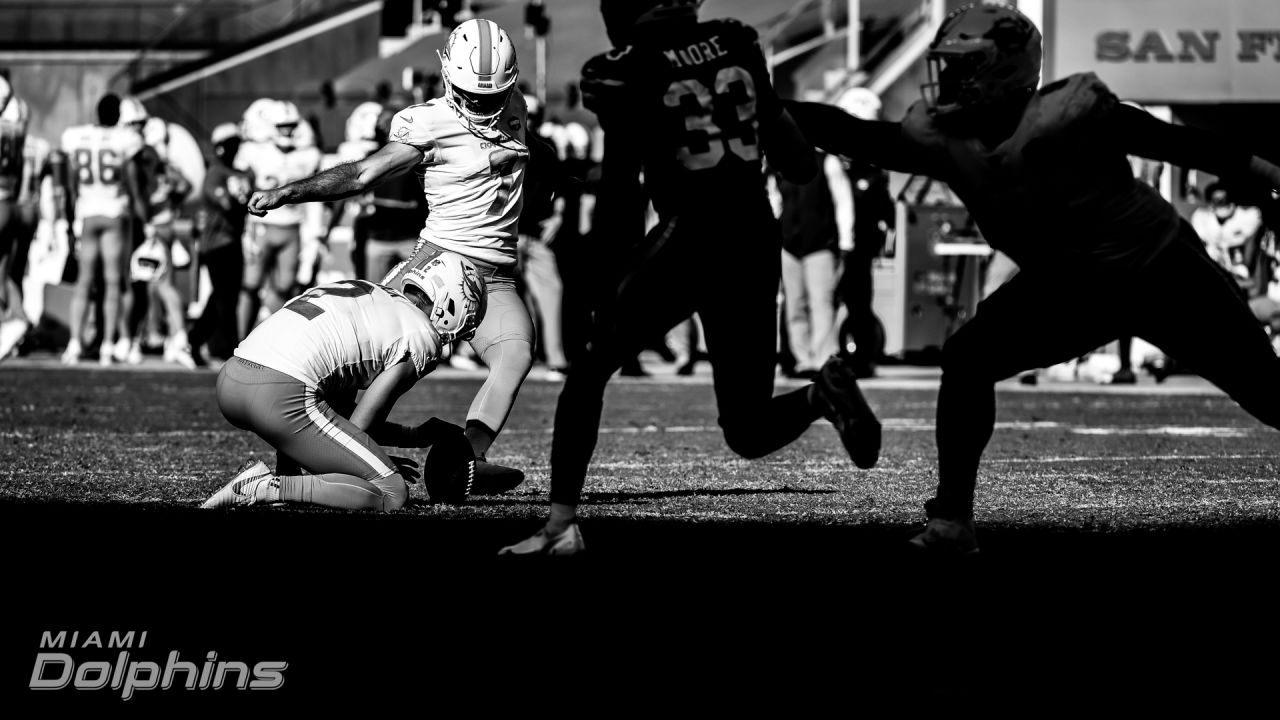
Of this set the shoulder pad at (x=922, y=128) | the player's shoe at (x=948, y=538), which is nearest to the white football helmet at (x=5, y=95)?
the shoulder pad at (x=922, y=128)

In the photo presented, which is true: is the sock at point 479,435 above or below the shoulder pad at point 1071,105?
below

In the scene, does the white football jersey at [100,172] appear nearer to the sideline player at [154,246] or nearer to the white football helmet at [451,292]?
the sideline player at [154,246]

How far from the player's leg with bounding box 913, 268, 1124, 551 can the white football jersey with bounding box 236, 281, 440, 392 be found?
6.82ft

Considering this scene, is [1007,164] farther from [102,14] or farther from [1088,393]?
[102,14]

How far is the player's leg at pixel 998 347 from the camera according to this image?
6078mm

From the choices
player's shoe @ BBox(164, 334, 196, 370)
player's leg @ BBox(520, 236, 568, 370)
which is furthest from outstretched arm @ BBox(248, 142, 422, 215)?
player's shoe @ BBox(164, 334, 196, 370)

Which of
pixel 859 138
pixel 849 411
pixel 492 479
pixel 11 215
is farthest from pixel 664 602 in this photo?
pixel 11 215

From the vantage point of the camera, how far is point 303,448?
716 cm

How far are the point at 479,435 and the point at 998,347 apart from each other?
227 cm

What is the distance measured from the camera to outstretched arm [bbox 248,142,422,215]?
691cm

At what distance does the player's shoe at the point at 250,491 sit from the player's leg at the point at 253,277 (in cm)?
1139

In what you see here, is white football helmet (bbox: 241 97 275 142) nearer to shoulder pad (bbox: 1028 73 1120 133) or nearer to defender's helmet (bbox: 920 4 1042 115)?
defender's helmet (bbox: 920 4 1042 115)

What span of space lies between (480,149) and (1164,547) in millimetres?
2987

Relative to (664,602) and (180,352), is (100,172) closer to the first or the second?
(180,352)
